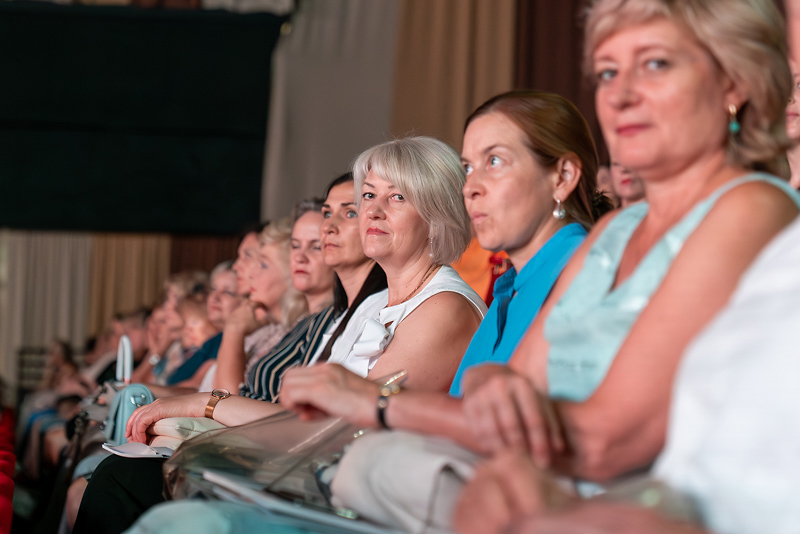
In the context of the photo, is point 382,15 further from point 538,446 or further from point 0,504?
point 538,446

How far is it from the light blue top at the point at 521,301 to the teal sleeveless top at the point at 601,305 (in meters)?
0.39

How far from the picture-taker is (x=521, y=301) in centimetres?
170

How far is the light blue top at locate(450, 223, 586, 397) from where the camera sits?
1657mm

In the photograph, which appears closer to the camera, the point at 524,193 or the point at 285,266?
the point at 524,193

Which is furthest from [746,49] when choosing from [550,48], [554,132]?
[550,48]

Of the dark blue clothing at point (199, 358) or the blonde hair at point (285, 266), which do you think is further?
the dark blue clothing at point (199, 358)

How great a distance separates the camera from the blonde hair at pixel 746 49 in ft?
3.67

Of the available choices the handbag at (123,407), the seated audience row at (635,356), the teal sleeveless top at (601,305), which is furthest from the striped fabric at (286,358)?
the teal sleeveless top at (601,305)

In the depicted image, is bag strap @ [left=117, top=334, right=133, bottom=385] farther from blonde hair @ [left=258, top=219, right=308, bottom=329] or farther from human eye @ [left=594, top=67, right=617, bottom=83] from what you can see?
human eye @ [left=594, top=67, right=617, bottom=83]

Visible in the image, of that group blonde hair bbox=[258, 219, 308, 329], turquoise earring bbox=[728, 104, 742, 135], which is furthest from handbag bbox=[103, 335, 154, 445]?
turquoise earring bbox=[728, 104, 742, 135]

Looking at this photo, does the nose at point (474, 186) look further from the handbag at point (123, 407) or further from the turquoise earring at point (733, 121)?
the handbag at point (123, 407)

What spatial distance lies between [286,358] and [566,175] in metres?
1.42

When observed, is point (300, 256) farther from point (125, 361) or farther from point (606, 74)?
point (606, 74)

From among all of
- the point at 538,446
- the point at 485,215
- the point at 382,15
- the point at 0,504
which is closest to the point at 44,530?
the point at 0,504
